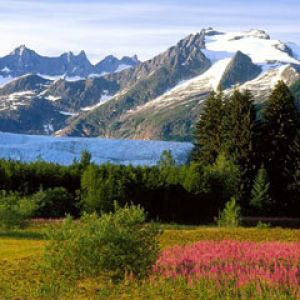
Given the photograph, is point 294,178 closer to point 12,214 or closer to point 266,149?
point 266,149

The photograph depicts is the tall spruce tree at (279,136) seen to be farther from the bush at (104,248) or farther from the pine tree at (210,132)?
the bush at (104,248)

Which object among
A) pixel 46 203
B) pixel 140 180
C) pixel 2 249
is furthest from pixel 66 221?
pixel 140 180

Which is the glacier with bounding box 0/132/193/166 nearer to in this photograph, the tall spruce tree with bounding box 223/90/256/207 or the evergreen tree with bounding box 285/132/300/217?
the tall spruce tree with bounding box 223/90/256/207

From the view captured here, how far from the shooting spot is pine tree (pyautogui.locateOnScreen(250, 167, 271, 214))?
63.0 metres

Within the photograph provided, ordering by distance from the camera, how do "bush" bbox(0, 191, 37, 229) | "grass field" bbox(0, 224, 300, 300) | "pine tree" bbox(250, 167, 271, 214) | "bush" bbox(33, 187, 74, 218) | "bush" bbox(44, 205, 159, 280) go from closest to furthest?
"grass field" bbox(0, 224, 300, 300) < "bush" bbox(44, 205, 159, 280) < "bush" bbox(0, 191, 37, 229) < "bush" bbox(33, 187, 74, 218) < "pine tree" bbox(250, 167, 271, 214)

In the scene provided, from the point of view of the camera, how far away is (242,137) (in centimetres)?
6906

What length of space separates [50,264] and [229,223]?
2941 centimetres

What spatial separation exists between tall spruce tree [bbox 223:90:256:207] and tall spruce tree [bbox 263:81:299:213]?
198 centimetres

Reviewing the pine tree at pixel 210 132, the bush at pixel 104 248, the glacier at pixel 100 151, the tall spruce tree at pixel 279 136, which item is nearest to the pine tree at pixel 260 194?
the tall spruce tree at pixel 279 136

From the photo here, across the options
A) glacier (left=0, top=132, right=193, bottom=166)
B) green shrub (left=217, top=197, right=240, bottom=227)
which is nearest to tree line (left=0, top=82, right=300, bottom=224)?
green shrub (left=217, top=197, right=240, bottom=227)

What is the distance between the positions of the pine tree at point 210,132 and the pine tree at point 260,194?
9.16m

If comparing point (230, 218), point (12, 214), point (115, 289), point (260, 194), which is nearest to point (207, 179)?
point (260, 194)

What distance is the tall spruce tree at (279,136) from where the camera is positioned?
68062 millimetres

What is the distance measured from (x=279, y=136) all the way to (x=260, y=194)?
9531mm
